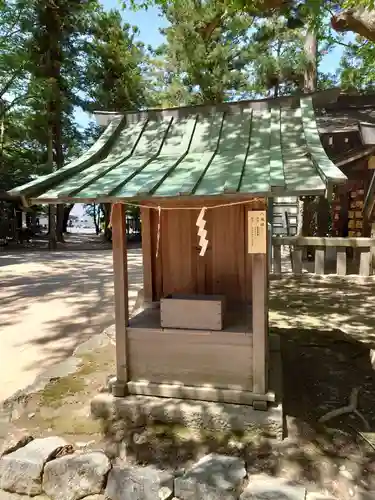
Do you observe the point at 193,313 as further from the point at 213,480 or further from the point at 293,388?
the point at 293,388

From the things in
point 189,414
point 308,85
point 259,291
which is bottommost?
point 189,414

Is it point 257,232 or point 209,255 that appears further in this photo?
point 209,255

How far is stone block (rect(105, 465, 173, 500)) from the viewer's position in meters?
3.02

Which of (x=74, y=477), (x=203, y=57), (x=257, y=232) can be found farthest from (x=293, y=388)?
(x=203, y=57)

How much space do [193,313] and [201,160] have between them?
157cm

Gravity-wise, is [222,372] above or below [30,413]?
above

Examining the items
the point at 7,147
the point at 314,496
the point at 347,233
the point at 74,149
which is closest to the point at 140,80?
the point at 74,149

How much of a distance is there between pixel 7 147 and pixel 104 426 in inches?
856

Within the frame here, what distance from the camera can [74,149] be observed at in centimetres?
2506

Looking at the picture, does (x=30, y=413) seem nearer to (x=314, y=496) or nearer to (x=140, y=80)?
(x=314, y=496)

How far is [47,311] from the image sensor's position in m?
8.16

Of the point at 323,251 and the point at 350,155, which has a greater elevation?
the point at 350,155

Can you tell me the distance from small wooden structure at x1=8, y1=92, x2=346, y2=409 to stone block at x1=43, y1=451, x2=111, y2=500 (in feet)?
2.86

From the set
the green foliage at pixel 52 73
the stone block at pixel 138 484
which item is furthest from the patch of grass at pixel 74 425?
the green foliage at pixel 52 73
